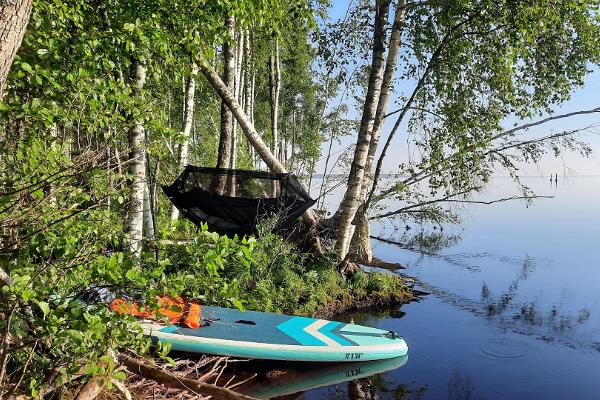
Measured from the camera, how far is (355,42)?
9008 mm

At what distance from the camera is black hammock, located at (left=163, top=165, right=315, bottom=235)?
6.78 m

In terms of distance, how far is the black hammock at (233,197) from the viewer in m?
6.78

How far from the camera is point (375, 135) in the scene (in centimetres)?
837

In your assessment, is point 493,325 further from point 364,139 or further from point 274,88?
point 274,88

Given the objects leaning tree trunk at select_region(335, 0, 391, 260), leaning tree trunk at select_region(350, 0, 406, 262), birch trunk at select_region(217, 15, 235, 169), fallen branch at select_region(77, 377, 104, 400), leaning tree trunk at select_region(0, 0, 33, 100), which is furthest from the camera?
birch trunk at select_region(217, 15, 235, 169)

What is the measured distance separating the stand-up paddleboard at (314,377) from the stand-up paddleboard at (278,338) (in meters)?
0.18

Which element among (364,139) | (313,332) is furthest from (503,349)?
(364,139)

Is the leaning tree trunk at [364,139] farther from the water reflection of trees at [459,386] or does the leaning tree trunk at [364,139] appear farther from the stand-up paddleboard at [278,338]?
the water reflection of trees at [459,386]

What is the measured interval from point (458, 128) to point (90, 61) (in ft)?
20.9

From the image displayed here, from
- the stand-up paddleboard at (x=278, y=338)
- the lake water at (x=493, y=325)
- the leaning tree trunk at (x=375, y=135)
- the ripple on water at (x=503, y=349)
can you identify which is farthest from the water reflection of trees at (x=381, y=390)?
the leaning tree trunk at (x=375, y=135)

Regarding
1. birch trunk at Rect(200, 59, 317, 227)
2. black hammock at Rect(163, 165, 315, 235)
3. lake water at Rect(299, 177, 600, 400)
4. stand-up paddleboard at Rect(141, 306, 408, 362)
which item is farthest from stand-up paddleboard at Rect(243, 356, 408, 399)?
birch trunk at Rect(200, 59, 317, 227)

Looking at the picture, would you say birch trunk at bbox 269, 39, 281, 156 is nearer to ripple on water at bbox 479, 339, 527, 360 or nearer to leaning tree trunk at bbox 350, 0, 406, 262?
leaning tree trunk at bbox 350, 0, 406, 262

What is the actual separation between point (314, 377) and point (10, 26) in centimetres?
482

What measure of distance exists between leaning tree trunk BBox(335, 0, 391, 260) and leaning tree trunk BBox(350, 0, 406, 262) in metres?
0.28
